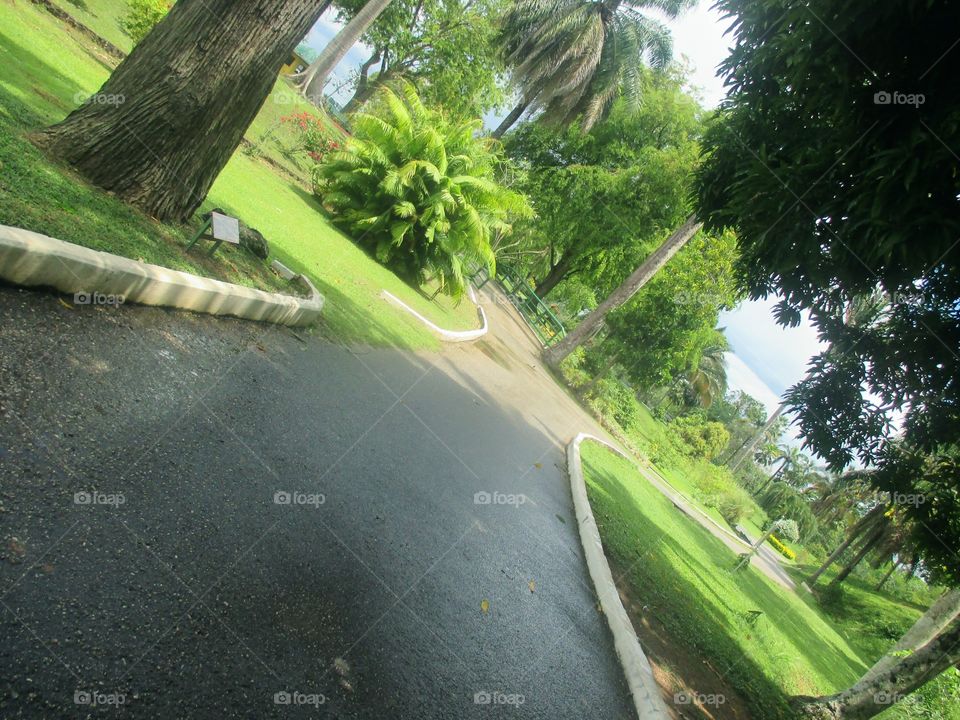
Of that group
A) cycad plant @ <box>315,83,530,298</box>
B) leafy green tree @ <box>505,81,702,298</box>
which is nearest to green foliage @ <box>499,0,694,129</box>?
leafy green tree @ <box>505,81,702,298</box>

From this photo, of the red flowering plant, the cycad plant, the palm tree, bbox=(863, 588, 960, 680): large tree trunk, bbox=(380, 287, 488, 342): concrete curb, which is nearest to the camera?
bbox=(863, 588, 960, 680): large tree trunk

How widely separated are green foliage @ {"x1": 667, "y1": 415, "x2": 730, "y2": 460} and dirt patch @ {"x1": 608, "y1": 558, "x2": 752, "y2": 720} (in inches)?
886

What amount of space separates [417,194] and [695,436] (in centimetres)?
2203

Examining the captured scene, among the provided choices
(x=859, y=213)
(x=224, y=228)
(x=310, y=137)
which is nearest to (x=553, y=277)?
(x=310, y=137)

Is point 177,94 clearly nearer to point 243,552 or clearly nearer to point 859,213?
point 243,552

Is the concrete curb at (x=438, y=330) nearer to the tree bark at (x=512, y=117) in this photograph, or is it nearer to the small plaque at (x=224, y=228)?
the small plaque at (x=224, y=228)

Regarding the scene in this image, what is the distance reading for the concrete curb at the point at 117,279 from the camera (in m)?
3.71

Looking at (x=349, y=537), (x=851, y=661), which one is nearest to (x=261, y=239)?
(x=349, y=537)

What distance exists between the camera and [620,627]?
5.30m

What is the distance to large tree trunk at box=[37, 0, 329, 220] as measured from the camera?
18.5 feet

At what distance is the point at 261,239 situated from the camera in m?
7.70

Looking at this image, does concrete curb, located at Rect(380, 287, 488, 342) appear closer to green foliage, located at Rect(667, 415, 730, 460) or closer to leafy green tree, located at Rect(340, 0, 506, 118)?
green foliage, located at Rect(667, 415, 730, 460)

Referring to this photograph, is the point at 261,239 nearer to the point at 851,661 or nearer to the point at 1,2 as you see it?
the point at 1,2

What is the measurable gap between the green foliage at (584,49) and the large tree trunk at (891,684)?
75.1 ft
